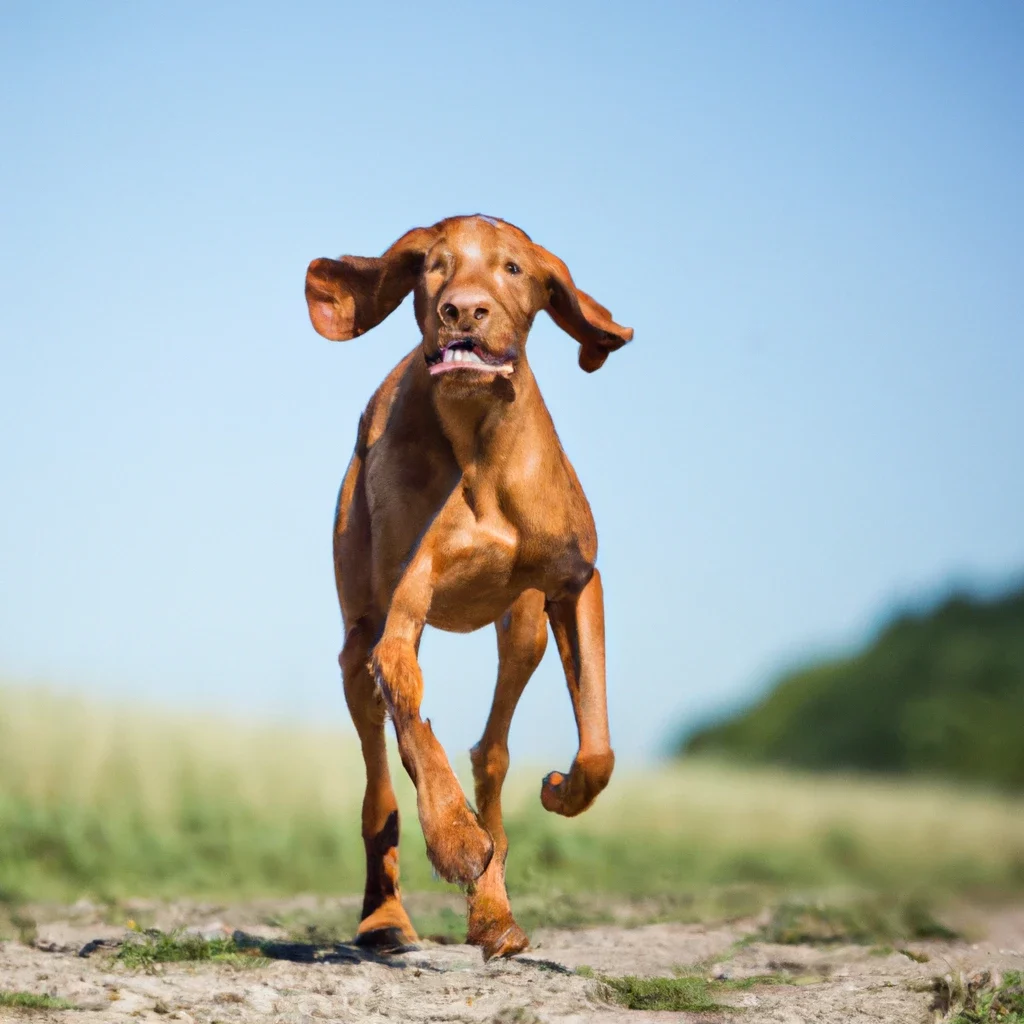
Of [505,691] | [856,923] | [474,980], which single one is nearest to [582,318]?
[505,691]

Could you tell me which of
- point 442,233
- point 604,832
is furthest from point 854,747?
point 442,233

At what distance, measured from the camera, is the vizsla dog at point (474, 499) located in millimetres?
6559

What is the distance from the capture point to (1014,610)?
949 inches

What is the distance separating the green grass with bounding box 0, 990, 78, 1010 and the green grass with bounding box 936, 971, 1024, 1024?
11.2 feet

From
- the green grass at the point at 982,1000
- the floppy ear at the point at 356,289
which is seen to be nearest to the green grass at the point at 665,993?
the green grass at the point at 982,1000

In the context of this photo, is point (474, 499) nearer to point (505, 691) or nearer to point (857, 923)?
point (505, 691)

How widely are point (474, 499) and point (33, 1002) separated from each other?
2569 mm

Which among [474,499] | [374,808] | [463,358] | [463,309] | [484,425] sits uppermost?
[463,309]

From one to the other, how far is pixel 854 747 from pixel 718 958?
6782 millimetres

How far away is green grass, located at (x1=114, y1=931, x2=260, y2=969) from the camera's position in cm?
736

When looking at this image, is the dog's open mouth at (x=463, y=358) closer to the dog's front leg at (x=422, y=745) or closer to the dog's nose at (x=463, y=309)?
the dog's nose at (x=463, y=309)

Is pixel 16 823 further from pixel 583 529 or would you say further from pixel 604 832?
pixel 583 529

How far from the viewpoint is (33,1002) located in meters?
6.33

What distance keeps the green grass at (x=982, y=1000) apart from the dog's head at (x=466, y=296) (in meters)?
3.01
